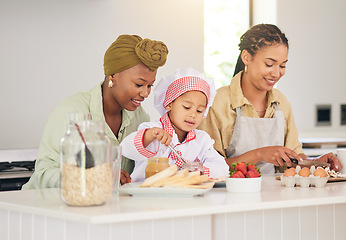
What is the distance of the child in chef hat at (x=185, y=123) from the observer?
→ 7.56 ft

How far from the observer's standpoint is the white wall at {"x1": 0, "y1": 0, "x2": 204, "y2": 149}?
11.5ft

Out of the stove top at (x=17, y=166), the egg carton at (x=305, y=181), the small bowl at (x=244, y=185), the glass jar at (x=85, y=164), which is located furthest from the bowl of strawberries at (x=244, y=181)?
the stove top at (x=17, y=166)

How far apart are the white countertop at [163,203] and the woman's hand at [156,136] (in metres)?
0.25

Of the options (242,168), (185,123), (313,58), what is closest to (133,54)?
(185,123)

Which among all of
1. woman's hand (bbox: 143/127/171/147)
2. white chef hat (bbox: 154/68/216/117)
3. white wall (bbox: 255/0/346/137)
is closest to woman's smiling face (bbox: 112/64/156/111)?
white chef hat (bbox: 154/68/216/117)

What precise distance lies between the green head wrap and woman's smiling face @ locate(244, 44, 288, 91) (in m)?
0.61

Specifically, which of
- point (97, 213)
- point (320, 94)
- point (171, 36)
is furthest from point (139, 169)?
point (320, 94)

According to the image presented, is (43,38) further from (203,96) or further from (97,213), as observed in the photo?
(97,213)

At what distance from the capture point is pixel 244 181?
188 centimetres

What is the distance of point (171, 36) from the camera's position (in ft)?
13.3

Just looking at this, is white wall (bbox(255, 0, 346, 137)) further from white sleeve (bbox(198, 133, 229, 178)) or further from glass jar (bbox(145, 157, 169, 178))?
glass jar (bbox(145, 157, 169, 178))

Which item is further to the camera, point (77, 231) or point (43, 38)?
point (43, 38)

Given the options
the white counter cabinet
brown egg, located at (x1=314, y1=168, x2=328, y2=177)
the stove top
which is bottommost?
the white counter cabinet

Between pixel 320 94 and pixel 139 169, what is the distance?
8.80ft
